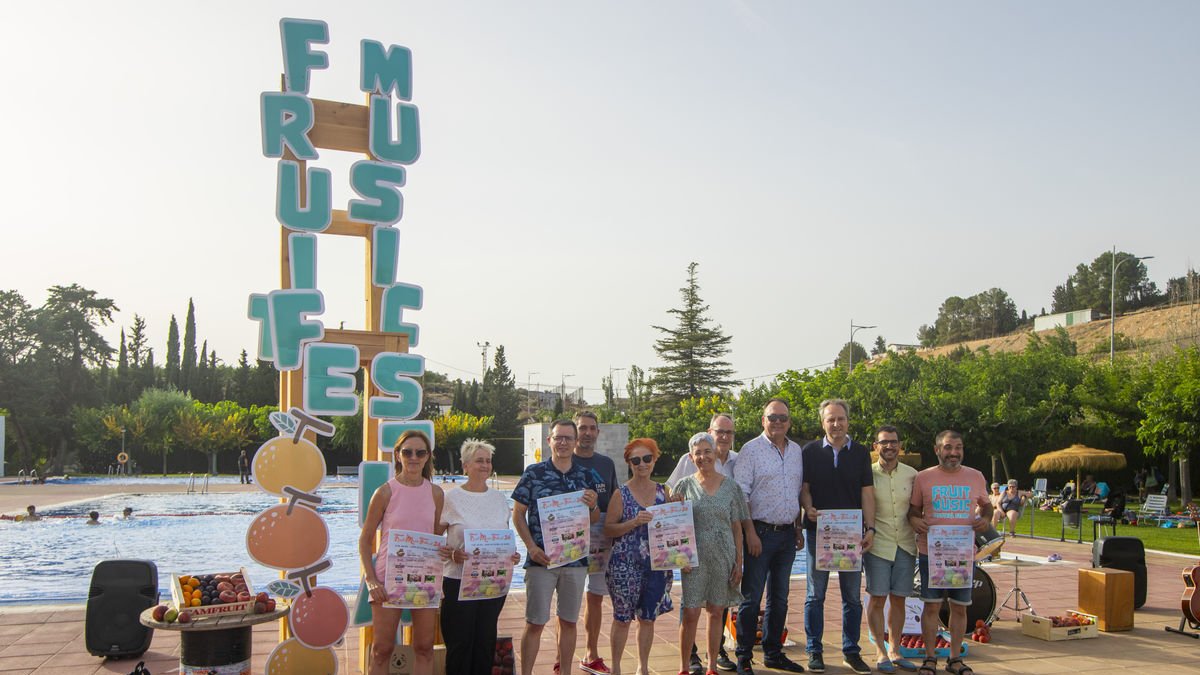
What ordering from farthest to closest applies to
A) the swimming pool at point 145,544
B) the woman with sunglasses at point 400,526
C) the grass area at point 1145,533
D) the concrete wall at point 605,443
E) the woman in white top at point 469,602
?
the concrete wall at point 605,443 → the grass area at point 1145,533 → the swimming pool at point 145,544 → the woman in white top at point 469,602 → the woman with sunglasses at point 400,526

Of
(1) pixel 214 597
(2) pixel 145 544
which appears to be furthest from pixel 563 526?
(2) pixel 145 544

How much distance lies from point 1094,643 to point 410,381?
18.6 feet

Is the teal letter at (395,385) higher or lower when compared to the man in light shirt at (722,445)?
higher

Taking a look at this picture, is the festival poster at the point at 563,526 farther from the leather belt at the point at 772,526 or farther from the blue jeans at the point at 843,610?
the blue jeans at the point at 843,610

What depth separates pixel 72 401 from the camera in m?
52.7

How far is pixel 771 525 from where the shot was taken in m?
5.82

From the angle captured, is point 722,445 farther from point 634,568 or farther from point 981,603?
point 981,603

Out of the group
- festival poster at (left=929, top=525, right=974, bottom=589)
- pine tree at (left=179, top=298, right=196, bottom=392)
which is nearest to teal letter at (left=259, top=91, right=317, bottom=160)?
festival poster at (left=929, top=525, right=974, bottom=589)

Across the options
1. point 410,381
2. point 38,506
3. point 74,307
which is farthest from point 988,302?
point 410,381

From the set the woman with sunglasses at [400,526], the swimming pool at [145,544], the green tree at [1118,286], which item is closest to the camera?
the woman with sunglasses at [400,526]

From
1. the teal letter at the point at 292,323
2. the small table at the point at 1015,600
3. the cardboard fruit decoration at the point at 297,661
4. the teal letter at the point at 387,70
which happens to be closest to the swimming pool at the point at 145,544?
Result: the small table at the point at 1015,600

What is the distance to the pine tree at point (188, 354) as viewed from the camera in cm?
5719

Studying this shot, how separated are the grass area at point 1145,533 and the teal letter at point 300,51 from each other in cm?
1293

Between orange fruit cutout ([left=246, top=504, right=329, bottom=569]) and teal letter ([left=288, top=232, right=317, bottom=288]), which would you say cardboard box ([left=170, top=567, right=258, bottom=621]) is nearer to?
orange fruit cutout ([left=246, top=504, right=329, bottom=569])
